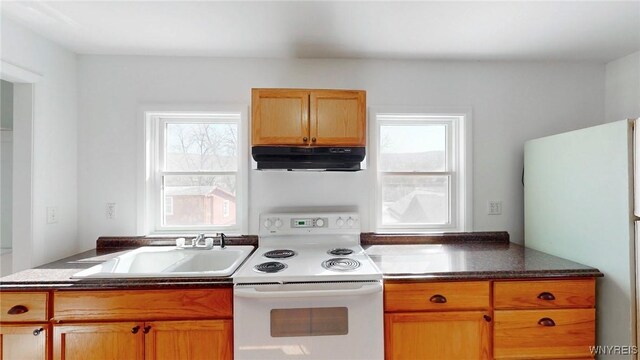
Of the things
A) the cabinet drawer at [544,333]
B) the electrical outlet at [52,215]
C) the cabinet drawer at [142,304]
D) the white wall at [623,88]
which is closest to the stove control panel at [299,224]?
the cabinet drawer at [142,304]

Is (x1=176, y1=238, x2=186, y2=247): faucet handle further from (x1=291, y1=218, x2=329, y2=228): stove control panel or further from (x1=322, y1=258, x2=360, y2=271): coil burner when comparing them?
(x1=322, y1=258, x2=360, y2=271): coil burner

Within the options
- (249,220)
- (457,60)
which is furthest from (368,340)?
(457,60)

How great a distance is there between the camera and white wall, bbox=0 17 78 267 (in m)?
1.76

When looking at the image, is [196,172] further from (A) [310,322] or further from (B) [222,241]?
(A) [310,322]

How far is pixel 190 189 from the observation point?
2262 millimetres

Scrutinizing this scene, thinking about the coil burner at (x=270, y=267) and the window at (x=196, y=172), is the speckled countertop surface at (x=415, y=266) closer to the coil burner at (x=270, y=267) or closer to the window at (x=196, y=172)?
the coil burner at (x=270, y=267)

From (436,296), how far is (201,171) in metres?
1.85

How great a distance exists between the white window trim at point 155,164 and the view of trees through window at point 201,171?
75 mm

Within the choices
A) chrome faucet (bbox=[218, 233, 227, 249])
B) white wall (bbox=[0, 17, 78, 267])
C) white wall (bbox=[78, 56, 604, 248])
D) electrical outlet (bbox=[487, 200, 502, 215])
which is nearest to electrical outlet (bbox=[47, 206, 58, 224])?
white wall (bbox=[0, 17, 78, 267])

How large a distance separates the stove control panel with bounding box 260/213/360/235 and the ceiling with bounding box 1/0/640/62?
3.95ft

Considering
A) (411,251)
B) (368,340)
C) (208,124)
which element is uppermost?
(208,124)

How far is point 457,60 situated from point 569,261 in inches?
62.2

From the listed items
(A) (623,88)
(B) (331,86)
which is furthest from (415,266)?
(A) (623,88)

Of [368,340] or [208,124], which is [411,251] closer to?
[368,340]
